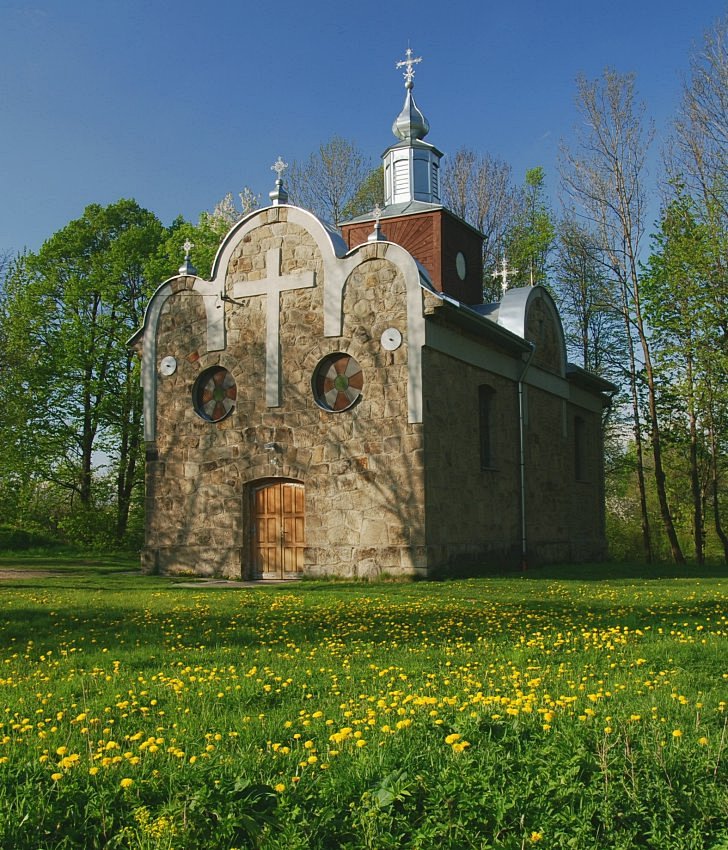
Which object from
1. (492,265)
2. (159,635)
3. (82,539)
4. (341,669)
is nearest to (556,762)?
(341,669)

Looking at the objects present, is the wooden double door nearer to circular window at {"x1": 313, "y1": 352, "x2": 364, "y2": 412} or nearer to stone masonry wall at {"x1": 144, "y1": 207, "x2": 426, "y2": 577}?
stone masonry wall at {"x1": 144, "y1": 207, "x2": 426, "y2": 577}

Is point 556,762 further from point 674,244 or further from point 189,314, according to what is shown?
point 674,244

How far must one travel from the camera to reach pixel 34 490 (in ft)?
107

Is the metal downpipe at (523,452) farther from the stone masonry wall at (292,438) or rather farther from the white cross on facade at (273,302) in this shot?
the white cross on facade at (273,302)

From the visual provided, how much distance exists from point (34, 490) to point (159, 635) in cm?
2512

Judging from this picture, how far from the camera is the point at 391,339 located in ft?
57.6

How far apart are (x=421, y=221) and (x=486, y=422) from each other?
229 inches

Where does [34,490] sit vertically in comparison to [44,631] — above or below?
above

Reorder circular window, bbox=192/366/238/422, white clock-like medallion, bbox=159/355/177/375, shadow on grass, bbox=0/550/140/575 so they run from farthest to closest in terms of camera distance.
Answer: shadow on grass, bbox=0/550/140/575 < white clock-like medallion, bbox=159/355/177/375 < circular window, bbox=192/366/238/422

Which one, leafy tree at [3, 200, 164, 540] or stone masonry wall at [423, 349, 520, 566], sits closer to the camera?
stone masonry wall at [423, 349, 520, 566]

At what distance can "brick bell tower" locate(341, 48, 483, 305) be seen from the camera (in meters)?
22.7


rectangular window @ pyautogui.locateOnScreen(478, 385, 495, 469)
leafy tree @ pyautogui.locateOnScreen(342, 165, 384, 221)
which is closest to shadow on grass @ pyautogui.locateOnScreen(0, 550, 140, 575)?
rectangular window @ pyautogui.locateOnScreen(478, 385, 495, 469)

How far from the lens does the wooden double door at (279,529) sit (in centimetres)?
1878

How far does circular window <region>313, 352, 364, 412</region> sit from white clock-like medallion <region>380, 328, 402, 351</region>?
77 centimetres
